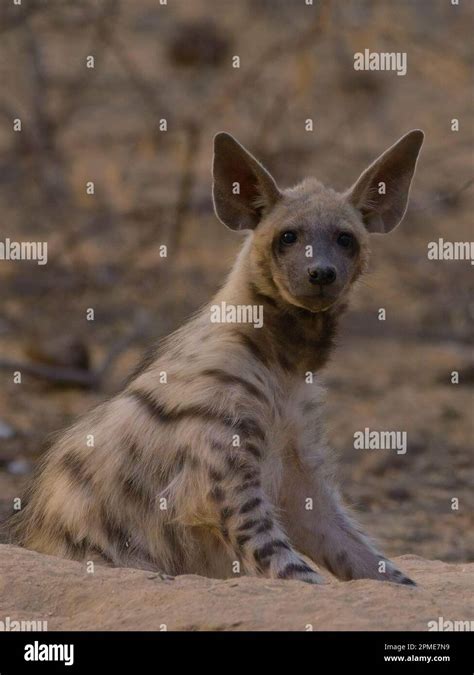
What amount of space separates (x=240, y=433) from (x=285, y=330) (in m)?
0.54

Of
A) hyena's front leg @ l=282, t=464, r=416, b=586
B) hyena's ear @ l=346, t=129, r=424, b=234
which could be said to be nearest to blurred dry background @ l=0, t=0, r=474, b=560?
hyena's front leg @ l=282, t=464, r=416, b=586

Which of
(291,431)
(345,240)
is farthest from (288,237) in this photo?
(291,431)

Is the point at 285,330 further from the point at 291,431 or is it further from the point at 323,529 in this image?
the point at 323,529

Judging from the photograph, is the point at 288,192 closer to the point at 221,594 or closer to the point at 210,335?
the point at 210,335

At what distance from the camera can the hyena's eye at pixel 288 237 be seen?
5578 millimetres

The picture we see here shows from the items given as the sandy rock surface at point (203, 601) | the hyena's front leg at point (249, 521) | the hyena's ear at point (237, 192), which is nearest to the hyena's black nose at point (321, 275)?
the hyena's ear at point (237, 192)

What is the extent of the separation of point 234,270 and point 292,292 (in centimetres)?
46

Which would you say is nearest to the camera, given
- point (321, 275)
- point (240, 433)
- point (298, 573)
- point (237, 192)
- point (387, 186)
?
point (298, 573)

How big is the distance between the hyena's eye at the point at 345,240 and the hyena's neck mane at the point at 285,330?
25 cm

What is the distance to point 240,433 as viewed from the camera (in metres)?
5.24

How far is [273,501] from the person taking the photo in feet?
18.1

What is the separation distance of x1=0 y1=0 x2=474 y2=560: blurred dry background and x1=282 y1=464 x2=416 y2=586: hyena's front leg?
2.17 m

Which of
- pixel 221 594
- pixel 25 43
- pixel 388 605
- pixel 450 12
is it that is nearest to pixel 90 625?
pixel 221 594

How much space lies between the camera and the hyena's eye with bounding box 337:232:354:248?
561cm
